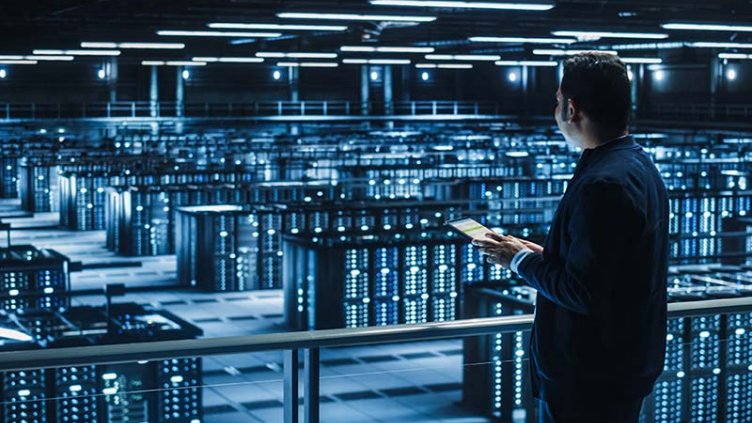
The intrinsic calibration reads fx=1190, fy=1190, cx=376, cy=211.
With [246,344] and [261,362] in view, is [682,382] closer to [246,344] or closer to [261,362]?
[246,344]

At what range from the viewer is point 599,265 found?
8.71ft

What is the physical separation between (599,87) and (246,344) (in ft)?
4.29

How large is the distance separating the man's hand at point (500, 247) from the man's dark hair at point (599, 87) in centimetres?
35

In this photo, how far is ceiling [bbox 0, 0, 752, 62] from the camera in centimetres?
2117

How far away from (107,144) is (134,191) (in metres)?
→ 10.5

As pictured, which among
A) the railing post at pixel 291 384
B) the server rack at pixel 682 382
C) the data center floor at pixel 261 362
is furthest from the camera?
the server rack at pixel 682 382

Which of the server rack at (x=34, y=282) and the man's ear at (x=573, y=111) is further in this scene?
the server rack at (x=34, y=282)

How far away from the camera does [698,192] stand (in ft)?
60.5

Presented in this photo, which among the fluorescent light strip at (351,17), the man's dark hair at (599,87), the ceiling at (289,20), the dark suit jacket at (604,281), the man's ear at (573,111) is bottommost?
the dark suit jacket at (604,281)

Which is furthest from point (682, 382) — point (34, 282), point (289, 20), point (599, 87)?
point (289, 20)

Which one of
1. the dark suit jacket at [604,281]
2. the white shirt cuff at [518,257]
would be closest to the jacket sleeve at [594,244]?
the dark suit jacket at [604,281]

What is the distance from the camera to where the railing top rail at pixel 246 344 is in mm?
3246

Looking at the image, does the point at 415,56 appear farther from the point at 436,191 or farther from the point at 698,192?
the point at 698,192

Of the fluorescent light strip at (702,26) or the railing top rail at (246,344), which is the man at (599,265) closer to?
the railing top rail at (246,344)
